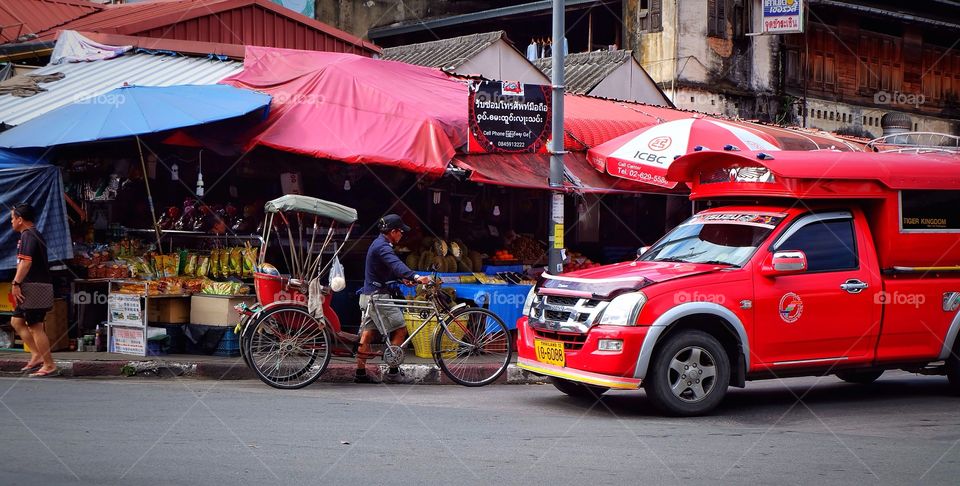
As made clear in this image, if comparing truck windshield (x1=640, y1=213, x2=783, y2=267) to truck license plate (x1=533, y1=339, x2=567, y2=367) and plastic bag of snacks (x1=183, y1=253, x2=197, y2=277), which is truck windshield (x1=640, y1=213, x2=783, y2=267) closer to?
truck license plate (x1=533, y1=339, x2=567, y2=367)

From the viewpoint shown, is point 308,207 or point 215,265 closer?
point 308,207

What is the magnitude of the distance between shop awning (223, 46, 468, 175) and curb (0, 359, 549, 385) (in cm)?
287

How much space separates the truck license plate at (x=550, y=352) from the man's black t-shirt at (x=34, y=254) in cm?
535

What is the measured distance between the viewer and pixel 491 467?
6559mm

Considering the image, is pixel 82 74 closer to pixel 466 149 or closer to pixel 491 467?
pixel 466 149

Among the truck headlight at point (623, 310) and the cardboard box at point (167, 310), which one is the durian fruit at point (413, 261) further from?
the truck headlight at point (623, 310)

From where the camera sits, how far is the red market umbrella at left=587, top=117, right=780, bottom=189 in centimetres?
1408

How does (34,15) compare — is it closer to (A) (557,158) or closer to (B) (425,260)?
(B) (425,260)

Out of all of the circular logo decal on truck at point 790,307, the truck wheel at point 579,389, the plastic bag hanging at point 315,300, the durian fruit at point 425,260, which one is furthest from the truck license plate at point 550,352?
the durian fruit at point 425,260

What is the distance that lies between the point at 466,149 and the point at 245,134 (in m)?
2.95

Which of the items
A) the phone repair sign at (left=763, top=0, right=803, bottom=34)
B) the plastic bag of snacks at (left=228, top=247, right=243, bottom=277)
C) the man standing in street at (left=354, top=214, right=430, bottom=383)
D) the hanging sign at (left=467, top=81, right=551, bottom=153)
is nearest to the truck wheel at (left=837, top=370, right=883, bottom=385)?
the man standing in street at (left=354, top=214, right=430, bottom=383)

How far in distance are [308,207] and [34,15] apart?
12.4 meters

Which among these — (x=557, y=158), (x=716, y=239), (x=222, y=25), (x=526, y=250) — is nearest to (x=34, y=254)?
(x=557, y=158)

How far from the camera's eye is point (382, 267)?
34.6ft
